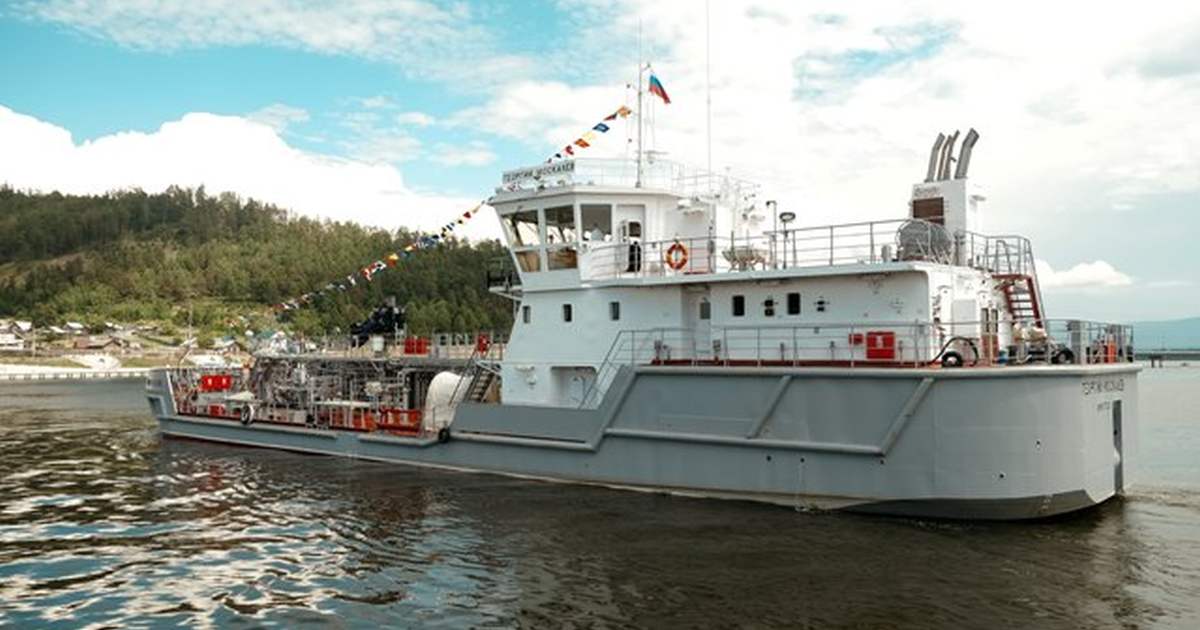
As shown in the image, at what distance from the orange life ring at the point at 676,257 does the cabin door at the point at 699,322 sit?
1.69 ft

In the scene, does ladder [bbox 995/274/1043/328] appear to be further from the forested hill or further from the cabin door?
the forested hill

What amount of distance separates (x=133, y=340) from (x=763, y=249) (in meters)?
111

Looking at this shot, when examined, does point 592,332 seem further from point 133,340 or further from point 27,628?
point 133,340

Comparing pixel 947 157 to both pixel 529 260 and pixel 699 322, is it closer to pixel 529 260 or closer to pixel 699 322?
pixel 699 322

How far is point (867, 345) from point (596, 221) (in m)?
6.03

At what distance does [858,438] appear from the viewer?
13297 millimetres

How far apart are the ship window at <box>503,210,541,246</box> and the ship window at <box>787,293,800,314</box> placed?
17.8ft

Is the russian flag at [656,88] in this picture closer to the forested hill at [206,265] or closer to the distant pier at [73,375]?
the forested hill at [206,265]

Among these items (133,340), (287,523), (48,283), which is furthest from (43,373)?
(287,523)

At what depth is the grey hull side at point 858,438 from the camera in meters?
12.5

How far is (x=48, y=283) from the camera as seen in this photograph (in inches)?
5404

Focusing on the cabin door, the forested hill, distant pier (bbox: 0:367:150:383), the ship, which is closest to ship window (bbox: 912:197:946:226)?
the ship

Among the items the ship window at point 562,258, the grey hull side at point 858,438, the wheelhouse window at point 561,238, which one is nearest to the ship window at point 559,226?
the wheelhouse window at point 561,238

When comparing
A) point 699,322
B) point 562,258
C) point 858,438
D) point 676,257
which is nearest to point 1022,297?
point 858,438
